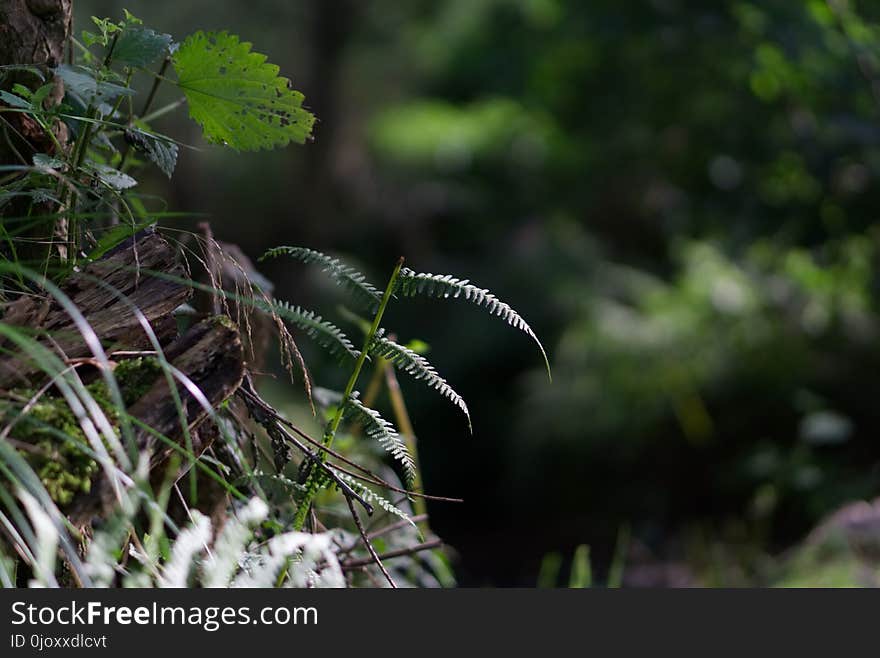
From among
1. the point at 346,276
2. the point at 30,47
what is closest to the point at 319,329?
the point at 346,276

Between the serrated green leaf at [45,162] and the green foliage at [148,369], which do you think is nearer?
the green foliage at [148,369]

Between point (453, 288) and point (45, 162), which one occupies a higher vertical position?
point (45, 162)

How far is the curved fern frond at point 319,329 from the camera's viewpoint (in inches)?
43.6

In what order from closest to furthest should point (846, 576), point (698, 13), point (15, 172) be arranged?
point (15, 172), point (846, 576), point (698, 13)

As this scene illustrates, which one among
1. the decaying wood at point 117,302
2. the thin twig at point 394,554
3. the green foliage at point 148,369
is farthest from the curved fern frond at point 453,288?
the thin twig at point 394,554

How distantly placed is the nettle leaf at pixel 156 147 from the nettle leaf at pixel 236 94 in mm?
55

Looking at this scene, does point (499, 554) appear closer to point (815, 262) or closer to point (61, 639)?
point (815, 262)

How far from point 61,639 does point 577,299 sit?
5.53m

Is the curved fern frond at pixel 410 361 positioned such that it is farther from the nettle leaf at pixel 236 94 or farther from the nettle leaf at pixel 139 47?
the nettle leaf at pixel 139 47

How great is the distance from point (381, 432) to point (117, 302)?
0.34 m

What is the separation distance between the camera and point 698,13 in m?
4.11

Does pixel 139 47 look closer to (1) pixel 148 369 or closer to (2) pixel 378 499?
(1) pixel 148 369

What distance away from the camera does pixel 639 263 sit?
7.21 meters

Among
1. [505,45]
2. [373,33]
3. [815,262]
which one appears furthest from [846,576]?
[373,33]
